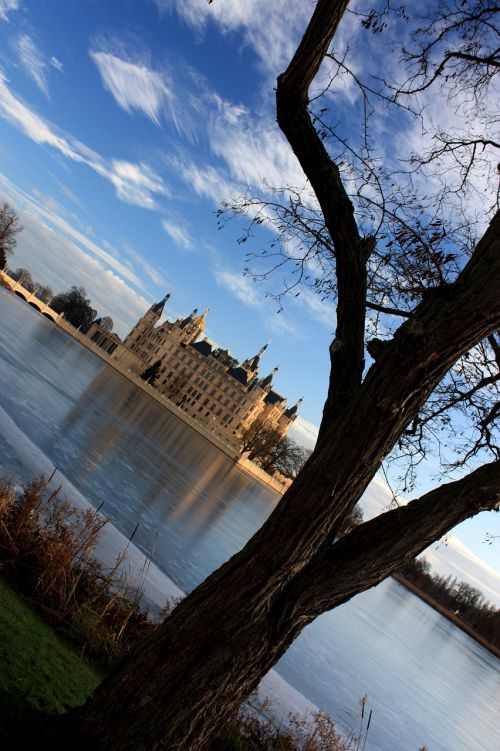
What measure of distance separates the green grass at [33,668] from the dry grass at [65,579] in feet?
1.45

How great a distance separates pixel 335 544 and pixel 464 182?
3991 mm

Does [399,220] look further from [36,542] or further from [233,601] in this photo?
[36,542]

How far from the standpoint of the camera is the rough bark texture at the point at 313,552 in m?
4.07

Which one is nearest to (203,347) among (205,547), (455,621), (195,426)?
(195,426)

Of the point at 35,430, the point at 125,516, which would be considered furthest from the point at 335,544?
the point at 35,430

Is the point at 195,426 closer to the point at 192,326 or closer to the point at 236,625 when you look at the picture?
the point at 192,326

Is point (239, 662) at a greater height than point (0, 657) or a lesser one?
greater

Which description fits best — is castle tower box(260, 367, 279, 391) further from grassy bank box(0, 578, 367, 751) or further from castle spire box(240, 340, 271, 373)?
grassy bank box(0, 578, 367, 751)

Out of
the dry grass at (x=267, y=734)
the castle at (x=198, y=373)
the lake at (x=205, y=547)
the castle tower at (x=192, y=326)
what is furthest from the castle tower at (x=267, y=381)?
the dry grass at (x=267, y=734)

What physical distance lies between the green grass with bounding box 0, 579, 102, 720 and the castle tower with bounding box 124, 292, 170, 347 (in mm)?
132243

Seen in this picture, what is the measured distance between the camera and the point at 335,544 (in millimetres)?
4402

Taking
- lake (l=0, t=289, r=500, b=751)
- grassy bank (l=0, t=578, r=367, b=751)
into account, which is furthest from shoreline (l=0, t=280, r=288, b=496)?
grassy bank (l=0, t=578, r=367, b=751)

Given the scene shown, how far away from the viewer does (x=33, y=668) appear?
5.86m

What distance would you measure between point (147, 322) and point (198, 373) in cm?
1905
